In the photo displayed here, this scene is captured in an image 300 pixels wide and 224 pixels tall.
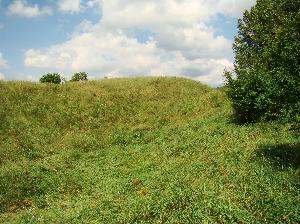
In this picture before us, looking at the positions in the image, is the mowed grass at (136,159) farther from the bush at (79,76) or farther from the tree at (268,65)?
the bush at (79,76)

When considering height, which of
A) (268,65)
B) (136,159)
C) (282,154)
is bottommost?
(136,159)

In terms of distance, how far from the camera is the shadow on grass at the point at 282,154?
1802 centimetres

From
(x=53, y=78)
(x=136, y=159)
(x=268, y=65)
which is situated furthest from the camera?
(x=53, y=78)

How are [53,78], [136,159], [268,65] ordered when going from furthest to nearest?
[53,78] < [136,159] < [268,65]

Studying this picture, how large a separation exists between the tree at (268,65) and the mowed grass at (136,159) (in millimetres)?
2129

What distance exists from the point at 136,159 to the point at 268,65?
1096 centimetres

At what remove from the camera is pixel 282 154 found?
1941cm

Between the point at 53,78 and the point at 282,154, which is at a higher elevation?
the point at 53,78

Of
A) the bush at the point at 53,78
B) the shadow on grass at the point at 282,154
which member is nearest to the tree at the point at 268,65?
the shadow on grass at the point at 282,154

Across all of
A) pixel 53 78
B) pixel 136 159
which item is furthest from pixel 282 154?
pixel 53 78

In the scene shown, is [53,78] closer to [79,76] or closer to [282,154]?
[79,76]

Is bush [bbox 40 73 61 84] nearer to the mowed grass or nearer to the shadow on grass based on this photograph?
the mowed grass

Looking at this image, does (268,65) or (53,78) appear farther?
(53,78)

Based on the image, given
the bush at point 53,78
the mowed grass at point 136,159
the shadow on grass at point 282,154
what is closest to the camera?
the mowed grass at point 136,159
